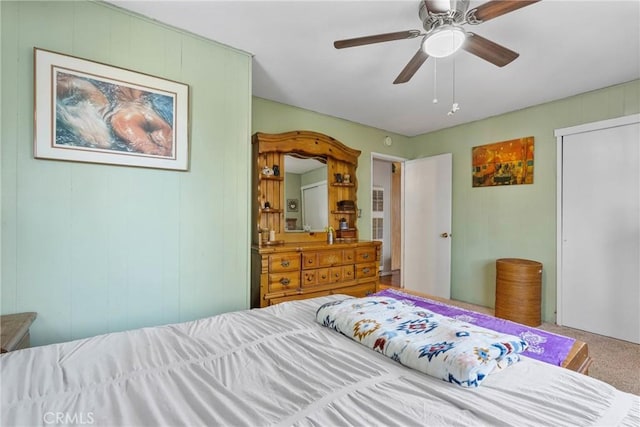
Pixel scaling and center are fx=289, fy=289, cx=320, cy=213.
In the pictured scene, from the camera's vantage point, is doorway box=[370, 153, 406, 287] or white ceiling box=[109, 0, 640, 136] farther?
doorway box=[370, 153, 406, 287]

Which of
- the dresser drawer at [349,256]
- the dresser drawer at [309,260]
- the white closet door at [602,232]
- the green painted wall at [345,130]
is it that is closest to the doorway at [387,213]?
the green painted wall at [345,130]

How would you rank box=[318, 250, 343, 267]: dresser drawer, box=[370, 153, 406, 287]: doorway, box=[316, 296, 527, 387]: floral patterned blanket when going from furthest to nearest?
box=[370, 153, 406, 287]: doorway
box=[318, 250, 343, 267]: dresser drawer
box=[316, 296, 527, 387]: floral patterned blanket

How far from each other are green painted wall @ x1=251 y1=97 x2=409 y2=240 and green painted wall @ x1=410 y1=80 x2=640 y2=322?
852 millimetres

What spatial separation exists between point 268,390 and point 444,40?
1.91 metres

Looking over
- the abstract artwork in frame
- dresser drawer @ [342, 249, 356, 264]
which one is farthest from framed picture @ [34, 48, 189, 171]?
the abstract artwork in frame

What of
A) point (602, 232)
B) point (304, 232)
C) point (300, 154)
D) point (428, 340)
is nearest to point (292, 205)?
point (304, 232)

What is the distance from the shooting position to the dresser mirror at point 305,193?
342cm

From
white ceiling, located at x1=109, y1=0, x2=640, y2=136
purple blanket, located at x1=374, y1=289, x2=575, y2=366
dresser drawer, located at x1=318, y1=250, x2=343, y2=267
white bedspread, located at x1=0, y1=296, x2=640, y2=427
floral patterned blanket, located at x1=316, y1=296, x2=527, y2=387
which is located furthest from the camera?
dresser drawer, located at x1=318, y1=250, x2=343, y2=267

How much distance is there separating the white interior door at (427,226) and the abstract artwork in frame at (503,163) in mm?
378

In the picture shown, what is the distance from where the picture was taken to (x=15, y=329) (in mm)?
1352

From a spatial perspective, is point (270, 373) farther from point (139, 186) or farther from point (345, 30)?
point (345, 30)

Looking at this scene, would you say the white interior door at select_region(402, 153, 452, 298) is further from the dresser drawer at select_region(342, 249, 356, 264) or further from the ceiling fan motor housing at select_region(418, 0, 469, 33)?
the ceiling fan motor housing at select_region(418, 0, 469, 33)

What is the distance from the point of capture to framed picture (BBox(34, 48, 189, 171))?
5.41 ft

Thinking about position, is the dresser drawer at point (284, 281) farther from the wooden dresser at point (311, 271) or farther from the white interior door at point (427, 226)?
the white interior door at point (427, 226)
